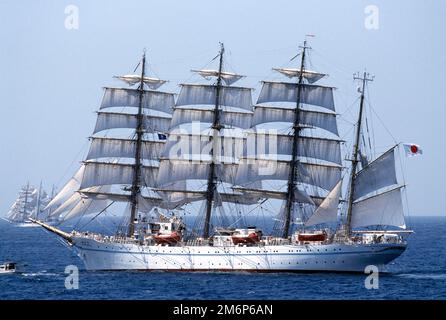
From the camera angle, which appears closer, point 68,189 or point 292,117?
point 292,117

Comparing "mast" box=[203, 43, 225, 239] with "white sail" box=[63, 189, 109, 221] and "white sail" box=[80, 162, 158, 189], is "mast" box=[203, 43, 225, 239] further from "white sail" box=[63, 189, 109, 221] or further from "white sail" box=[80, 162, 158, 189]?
"white sail" box=[63, 189, 109, 221]

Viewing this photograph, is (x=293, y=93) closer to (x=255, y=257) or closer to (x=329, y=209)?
(x=329, y=209)

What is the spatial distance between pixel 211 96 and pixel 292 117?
650 centimetres

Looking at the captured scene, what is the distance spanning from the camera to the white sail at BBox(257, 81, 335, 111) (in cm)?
6794

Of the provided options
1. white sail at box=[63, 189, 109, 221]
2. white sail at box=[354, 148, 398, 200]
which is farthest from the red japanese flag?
white sail at box=[63, 189, 109, 221]

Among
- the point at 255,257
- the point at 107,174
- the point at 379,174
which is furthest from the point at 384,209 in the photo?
the point at 107,174

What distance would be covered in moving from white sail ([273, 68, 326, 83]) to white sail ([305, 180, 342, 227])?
8.66 metres

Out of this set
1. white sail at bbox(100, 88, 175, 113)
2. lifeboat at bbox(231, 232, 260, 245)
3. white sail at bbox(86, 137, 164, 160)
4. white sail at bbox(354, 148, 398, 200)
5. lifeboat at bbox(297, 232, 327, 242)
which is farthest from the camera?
white sail at bbox(100, 88, 175, 113)

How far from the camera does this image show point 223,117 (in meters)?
68.1

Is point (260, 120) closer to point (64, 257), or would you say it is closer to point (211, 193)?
point (211, 193)

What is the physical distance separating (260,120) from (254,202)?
6.45 meters

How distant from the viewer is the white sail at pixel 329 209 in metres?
65.1

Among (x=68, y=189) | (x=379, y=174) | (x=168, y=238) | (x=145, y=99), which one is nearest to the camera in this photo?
(x=379, y=174)
